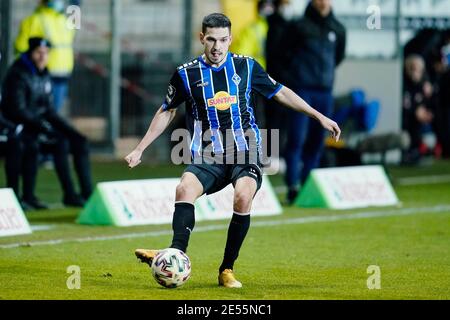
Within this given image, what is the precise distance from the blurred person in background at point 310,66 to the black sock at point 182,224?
6.76 meters

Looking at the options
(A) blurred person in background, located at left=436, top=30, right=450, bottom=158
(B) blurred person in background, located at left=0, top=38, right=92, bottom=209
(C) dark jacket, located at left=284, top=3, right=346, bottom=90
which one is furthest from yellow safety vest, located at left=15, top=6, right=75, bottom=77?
(A) blurred person in background, located at left=436, top=30, right=450, bottom=158

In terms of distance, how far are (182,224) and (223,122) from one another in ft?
2.78

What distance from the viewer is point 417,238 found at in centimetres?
1352

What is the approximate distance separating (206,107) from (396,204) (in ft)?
23.4

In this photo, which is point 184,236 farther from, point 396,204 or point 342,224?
point 396,204

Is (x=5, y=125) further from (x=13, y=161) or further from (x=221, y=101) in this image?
(x=221, y=101)

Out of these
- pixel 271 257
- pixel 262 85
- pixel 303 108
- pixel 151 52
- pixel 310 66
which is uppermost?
pixel 262 85

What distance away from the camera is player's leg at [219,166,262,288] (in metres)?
10.0

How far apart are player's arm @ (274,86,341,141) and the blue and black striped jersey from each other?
0.24 meters

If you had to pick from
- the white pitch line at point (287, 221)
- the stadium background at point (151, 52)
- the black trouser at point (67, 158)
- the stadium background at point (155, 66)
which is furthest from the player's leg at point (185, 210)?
the stadium background at point (151, 52)

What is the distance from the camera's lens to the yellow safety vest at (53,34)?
20.2 metres

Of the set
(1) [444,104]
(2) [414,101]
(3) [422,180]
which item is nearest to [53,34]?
(3) [422,180]

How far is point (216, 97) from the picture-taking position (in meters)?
10.2

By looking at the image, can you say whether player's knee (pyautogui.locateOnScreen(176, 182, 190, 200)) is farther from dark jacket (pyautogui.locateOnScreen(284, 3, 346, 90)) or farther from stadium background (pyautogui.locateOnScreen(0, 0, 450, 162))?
stadium background (pyautogui.locateOnScreen(0, 0, 450, 162))
